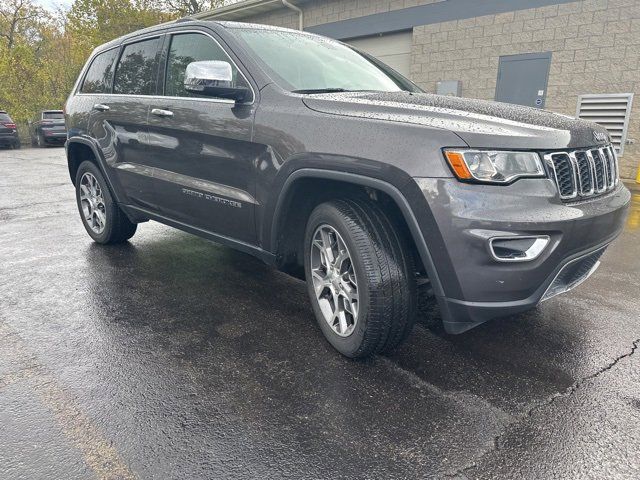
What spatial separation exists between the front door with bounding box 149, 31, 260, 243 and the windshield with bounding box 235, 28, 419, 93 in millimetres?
231

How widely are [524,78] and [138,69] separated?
875 centimetres

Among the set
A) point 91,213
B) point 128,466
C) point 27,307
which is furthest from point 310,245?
point 91,213

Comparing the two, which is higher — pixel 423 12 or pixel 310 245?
pixel 423 12

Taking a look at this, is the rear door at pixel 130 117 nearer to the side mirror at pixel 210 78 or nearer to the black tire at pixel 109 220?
the black tire at pixel 109 220

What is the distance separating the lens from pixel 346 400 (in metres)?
2.27

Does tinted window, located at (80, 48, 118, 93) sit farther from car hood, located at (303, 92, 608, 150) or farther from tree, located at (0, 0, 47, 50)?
tree, located at (0, 0, 47, 50)

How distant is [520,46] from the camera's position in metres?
10.1

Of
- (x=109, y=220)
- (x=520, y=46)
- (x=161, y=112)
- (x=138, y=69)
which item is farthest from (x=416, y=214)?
(x=520, y=46)

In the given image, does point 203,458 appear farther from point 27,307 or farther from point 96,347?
point 27,307

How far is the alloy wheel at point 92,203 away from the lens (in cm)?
467

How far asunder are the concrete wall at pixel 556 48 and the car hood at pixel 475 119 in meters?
7.90

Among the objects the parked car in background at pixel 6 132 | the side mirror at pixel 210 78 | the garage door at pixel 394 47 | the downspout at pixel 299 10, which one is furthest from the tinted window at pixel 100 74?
the parked car in background at pixel 6 132

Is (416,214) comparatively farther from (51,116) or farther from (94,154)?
(51,116)

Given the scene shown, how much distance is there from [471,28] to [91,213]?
30.7 ft
